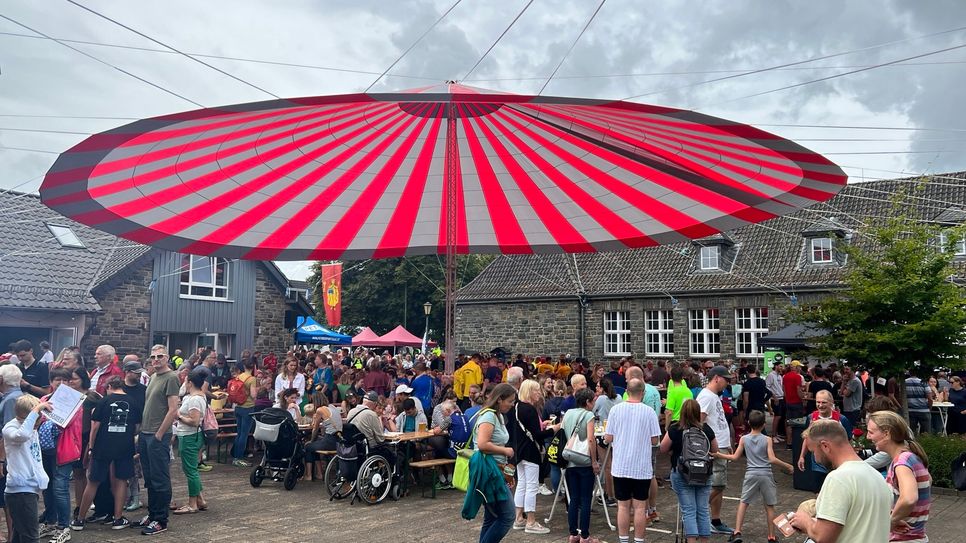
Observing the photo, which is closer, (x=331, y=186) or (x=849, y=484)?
(x=849, y=484)

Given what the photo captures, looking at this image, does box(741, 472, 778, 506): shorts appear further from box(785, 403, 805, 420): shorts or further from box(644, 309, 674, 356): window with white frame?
box(644, 309, 674, 356): window with white frame

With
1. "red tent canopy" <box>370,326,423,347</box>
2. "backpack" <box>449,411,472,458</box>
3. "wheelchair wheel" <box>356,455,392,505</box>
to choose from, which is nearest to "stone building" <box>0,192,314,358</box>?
"red tent canopy" <box>370,326,423,347</box>

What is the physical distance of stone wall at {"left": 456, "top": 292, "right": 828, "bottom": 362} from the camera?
84.2 feet

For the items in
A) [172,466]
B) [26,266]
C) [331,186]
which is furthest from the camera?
[26,266]

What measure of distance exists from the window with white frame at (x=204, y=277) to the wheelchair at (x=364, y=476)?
1509cm

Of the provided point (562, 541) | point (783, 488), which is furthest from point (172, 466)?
point (783, 488)

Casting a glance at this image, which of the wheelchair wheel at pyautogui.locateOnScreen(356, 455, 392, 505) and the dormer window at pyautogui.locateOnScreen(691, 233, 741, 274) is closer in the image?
the wheelchair wheel at pyautogui.locateOnScreen(356, 455, 392, 505)

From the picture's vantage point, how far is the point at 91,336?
65.0 ft

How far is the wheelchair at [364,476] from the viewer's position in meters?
8.96

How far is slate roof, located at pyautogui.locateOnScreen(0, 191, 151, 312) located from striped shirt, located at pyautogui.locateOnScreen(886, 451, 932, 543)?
18877mm

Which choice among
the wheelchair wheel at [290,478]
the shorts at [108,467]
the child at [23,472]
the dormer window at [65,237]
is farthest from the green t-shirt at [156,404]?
the dormer window at [65,237]

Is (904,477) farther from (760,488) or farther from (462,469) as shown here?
(462,469)

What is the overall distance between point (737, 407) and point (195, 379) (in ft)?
37.8

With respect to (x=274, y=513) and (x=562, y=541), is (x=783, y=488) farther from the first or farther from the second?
(x=274, y=513)
